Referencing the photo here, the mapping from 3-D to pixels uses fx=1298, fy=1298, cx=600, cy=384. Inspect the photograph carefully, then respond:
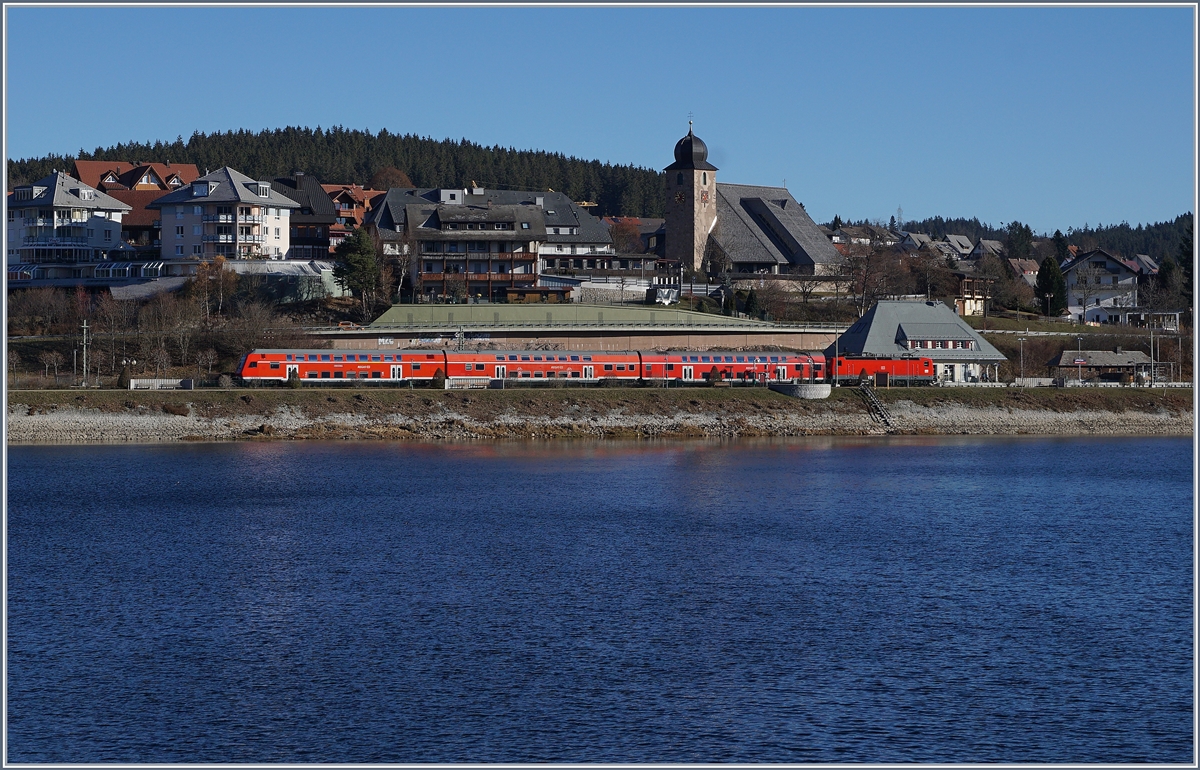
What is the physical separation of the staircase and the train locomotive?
12.2 feet

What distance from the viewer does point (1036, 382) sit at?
75.4 m

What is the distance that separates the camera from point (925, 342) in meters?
77.2

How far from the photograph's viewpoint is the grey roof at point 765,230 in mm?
109375

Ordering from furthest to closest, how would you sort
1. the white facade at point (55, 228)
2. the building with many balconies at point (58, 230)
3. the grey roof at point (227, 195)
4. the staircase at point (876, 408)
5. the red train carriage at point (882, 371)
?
the white facade at point (55, 228) < the building with many balconies at point (58, 230) < the grey roof at point (227, 195) < the red train carriage at point (882, 371) < the staircase at point (876, 408)

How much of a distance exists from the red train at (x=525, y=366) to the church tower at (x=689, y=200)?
116 feet

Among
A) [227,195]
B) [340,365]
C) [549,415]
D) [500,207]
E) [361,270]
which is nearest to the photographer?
[549,415]

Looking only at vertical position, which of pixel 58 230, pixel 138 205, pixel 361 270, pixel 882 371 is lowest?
pixel 882 371

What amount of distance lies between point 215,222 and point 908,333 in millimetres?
52589

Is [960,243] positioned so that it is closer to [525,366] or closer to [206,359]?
[525,366]

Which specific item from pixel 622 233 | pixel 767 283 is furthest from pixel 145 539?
pixel 622 233

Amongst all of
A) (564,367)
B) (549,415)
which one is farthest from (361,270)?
(549,415)

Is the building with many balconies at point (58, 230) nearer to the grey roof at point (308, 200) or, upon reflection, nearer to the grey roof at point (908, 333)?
the grey roof at point (308, 200)

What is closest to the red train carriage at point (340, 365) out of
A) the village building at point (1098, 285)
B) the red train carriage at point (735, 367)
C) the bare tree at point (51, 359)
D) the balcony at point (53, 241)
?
the red train carriage at point (735, 367)

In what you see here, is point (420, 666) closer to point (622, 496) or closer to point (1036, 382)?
point (622, 496)
